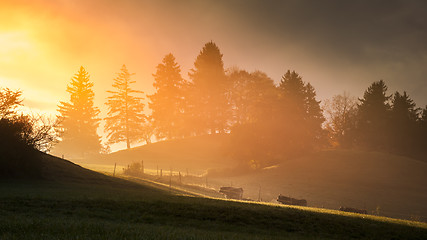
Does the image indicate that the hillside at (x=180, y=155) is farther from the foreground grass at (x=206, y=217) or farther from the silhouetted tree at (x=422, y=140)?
the foreground grass at (x=206, y=217)

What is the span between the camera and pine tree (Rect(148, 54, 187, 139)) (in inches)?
4296

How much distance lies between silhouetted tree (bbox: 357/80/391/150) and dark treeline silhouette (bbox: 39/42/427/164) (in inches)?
9.4

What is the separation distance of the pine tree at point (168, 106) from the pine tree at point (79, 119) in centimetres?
2213

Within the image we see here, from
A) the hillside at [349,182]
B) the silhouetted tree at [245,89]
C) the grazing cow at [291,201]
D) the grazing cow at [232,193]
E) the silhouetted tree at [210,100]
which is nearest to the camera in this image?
the grazing cow at [291,201]

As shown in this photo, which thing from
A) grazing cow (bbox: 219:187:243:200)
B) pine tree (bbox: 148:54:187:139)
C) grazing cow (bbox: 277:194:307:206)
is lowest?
grazing cow (bbox: 277:194:307:206)

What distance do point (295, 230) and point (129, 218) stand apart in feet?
35.2

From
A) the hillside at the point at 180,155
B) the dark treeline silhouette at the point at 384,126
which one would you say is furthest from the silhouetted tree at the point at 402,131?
the hillside at the point at 180,155

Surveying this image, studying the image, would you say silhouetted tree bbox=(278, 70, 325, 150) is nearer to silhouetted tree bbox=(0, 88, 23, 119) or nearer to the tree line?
the tree line

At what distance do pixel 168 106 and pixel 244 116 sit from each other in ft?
80.5

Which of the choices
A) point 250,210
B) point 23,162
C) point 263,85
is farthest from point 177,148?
point 250,210

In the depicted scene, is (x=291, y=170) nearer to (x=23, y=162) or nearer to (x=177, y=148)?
(x=177, y=148)

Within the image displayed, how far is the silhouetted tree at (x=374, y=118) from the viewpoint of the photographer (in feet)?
295

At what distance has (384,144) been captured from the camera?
8919cm

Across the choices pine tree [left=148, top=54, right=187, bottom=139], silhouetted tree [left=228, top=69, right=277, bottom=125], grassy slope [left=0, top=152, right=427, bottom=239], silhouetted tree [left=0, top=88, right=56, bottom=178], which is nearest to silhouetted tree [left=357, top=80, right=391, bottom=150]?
silhouetted tree [left=228, top=69, right=277, bottom=125]
